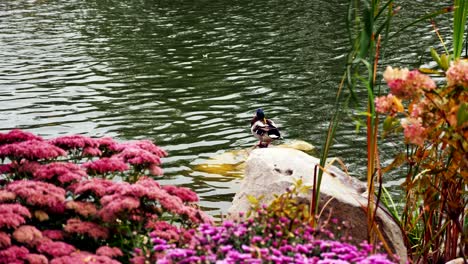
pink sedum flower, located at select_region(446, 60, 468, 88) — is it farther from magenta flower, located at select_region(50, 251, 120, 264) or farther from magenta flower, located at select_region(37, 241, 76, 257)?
magenta flower, located at select_region(37, 241, 76, 257)

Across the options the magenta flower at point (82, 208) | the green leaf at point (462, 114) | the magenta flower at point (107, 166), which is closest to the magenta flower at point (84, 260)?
the magenta flower at point (82, 208)

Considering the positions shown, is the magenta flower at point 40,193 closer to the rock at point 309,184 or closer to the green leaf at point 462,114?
the rock at point 309,184

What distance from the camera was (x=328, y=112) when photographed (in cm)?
1406

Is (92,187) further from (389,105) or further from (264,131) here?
(264,131)

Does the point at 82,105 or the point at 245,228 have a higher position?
the point at 245,228

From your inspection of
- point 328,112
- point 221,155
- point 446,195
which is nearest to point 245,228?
point 446,195

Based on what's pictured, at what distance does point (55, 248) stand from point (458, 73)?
2776 millimetres

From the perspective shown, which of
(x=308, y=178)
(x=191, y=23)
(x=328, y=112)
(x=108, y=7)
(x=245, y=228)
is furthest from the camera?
(x=108, y=7)

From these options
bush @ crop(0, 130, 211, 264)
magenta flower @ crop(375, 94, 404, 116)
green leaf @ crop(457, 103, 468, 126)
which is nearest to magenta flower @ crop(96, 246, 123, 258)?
bush @ crop(0, 130, 211, 264)

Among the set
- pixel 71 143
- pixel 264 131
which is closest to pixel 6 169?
pixel 71 143

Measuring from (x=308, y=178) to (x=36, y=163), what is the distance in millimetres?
2351

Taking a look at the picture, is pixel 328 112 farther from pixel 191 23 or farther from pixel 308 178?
pixel 191 23

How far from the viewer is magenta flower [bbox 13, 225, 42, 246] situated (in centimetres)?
502

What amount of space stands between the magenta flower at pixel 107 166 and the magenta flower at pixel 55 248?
0.85 meters
